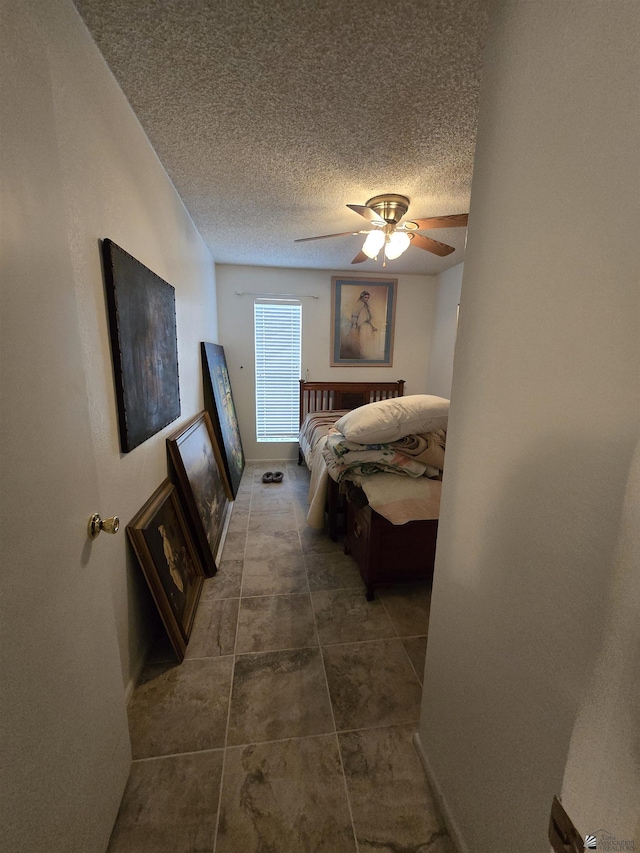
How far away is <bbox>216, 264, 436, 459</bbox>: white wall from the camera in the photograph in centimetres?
381

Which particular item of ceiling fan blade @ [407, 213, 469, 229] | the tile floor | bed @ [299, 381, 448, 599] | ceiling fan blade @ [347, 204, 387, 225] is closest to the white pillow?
bed @ [299, 381, 448, 599]

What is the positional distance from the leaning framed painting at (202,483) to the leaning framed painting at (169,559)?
0.28 feet

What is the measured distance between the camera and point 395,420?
6.73 feet

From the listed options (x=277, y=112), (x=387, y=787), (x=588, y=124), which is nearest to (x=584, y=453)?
(x=588, y=124)

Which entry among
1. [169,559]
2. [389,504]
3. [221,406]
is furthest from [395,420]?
[221,406]

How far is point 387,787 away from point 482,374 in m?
1.40

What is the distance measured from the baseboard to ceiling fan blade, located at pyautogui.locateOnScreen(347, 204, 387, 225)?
257 centimetres

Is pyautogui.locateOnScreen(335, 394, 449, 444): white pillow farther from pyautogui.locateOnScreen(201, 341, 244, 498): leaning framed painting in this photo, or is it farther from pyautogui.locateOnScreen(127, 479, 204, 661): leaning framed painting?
pyautogui.locateOnScreen(201, 341, 244, 498): leaning framed painting

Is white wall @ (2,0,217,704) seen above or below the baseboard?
above

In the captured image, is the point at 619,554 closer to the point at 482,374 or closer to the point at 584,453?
the point at 584,453

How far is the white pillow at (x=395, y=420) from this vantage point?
6.70 ft

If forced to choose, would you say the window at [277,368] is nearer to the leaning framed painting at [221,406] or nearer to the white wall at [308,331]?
the white wall at [308,331]

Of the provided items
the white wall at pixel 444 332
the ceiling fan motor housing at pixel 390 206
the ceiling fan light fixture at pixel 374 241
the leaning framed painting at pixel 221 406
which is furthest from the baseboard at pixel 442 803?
the white wall at pixel 444 332

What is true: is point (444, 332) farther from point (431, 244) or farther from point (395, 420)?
point (395, 420)
